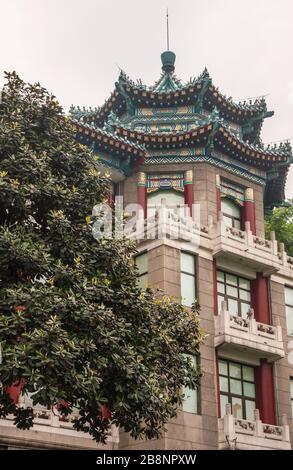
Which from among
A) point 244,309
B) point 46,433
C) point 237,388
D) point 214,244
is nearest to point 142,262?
point 214,244

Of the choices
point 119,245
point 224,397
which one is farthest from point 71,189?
point 224,397

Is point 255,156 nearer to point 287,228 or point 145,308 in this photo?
point 287,228

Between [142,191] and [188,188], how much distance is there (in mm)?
1916

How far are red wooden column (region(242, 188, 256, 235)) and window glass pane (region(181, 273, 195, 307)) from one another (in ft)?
17.3

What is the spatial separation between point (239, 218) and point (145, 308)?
15.3 m

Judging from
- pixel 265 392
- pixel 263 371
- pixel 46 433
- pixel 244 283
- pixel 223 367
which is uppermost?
pixel 244 283

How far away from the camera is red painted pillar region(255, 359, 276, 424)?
27.1 m

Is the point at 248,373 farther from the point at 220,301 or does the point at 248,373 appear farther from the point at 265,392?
the point at 220,301

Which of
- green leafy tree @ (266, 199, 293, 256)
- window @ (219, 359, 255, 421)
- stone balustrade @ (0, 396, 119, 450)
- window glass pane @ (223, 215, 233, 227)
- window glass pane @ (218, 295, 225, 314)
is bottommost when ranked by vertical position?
stone balustrade @ (0, 396, 119, 450)

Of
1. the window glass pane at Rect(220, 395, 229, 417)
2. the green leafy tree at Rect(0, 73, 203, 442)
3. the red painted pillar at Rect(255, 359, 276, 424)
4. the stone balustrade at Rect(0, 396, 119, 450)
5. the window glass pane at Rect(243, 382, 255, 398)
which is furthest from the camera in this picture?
the window glass pane at Rect(243, 382, 255, 398)

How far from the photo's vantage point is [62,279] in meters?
16.3

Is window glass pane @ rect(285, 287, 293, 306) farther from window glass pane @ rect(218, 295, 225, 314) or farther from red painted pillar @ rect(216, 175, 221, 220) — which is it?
red painted pillar @ rect(216, 175, 221, 220)

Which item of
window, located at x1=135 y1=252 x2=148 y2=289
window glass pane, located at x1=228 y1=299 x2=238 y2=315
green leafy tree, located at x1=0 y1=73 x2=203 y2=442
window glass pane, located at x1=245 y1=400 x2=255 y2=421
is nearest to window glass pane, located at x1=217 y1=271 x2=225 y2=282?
window glass pane, located at x1=228 y1=299 x2=238 y2=315

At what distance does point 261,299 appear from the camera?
29.2 meters
